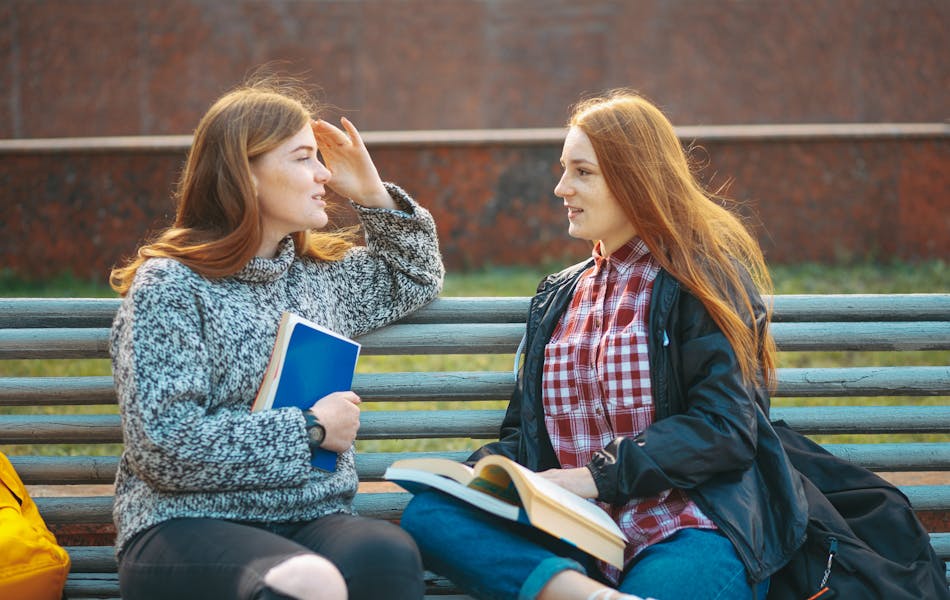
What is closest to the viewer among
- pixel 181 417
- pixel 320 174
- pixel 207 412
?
pixel 181 417

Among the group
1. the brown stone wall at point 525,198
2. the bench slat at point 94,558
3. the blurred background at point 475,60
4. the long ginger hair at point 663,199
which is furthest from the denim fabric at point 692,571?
the blurred background at point 475,60

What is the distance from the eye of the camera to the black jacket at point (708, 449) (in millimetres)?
2342

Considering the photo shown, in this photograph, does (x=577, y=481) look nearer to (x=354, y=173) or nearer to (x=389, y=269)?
(x=389, y=269)

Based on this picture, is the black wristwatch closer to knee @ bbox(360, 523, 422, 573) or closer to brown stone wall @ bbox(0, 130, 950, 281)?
knee @ bbox(360, 523, 422, 573)

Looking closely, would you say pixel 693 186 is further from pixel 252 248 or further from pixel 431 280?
pixel 252 248

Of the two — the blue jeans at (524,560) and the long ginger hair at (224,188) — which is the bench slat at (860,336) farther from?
the long ginger hair at (224,188)

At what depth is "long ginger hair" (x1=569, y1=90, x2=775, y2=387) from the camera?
8.27ft

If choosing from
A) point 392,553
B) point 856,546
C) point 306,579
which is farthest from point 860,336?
point 306,579

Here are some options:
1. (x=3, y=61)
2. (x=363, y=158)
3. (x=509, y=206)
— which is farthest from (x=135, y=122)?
(x=363, y=158)

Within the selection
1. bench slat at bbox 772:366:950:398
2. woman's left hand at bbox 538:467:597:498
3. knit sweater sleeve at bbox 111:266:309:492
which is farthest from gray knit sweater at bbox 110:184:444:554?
Answer: bench slat at bbox 772:366:950:398

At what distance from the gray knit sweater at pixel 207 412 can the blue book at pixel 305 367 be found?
0.05 meters

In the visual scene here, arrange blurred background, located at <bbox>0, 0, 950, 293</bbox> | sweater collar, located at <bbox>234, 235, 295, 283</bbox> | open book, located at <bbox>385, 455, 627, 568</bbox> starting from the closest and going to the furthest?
open book, located at <bbox>385, 455, 627, 568</bbox> < sweater collar, located at <bbox>234, 235, 295, 283</bbox> < blurred background, located at <bbox>0, 0, 950, 293</bbox>

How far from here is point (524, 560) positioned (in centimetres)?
227

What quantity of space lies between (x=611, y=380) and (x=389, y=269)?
2.38 ft
